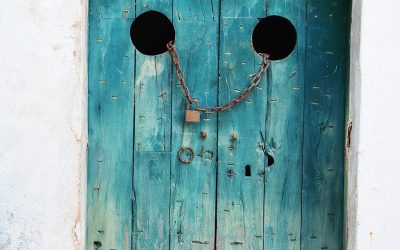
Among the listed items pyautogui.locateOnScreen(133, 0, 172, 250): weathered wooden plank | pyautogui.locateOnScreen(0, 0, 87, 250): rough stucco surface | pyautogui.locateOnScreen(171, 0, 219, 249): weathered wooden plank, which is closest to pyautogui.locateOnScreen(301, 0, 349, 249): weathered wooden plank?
pyautogui.locateOnScreen(171, 0, 219, 249): weathered wooden plank

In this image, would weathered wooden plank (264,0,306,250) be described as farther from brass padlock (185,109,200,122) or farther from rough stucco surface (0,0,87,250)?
rough stucco surface (0,0,87,250)

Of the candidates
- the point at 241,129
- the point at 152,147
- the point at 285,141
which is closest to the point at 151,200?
the point at 152,147

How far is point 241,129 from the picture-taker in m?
2.70

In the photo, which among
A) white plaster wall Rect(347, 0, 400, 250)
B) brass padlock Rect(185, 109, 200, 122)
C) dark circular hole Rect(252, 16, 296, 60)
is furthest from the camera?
dark circular hole Rect(252, 16, 296, 60)

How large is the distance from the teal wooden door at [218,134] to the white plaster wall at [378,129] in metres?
0.22

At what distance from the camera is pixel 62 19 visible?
254 centimetres

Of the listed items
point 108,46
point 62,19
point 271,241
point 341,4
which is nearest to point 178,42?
point 108,46

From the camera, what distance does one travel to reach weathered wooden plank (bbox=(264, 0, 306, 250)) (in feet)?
8.78

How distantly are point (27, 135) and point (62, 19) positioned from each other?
1.51 ft

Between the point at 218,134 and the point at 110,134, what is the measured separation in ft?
1.44

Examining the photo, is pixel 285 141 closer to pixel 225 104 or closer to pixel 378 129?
pixel 225 104

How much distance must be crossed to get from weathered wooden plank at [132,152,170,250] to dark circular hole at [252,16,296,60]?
0.69 meters

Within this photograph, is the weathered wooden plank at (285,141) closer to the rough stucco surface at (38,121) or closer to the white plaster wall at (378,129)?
the white plaster wall at (378,129)

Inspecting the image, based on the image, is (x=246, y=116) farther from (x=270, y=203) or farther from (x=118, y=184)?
(x=118, y=184)
